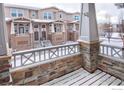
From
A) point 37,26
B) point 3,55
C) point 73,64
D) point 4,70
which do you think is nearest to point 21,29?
point 37,26

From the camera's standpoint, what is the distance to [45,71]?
1929 mm

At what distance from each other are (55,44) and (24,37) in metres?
0.41

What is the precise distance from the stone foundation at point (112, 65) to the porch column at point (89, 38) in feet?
0.30

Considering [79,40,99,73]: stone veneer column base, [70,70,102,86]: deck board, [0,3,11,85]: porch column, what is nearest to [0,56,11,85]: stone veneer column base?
[0,3,11,85]: porch column

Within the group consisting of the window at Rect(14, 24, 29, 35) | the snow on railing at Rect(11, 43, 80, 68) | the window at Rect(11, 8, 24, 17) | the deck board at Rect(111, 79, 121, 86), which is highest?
the window at Rect(11, 8, 24, 17)

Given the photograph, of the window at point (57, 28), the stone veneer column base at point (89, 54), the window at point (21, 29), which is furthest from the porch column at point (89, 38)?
the window at point (21, 29)

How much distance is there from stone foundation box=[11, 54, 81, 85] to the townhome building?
303mm

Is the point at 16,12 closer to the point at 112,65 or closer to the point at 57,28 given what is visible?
the point at 57,28

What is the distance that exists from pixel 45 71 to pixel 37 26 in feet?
2.12

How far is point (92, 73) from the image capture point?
203cm

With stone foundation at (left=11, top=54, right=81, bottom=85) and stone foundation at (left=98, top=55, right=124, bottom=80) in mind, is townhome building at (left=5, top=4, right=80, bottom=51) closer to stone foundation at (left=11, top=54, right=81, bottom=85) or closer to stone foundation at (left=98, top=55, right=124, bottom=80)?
stone foundation at (left=11, top=54, right=81, bottom=85)

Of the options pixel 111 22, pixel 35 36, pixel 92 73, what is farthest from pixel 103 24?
pixel 35 36

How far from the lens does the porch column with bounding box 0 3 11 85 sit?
1528 mm

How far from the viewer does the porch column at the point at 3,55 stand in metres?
1.53
